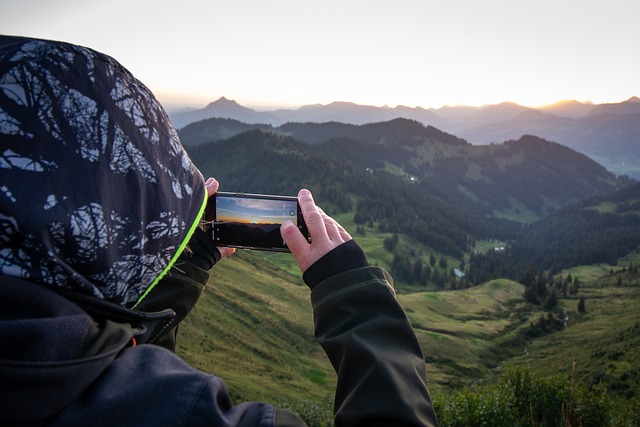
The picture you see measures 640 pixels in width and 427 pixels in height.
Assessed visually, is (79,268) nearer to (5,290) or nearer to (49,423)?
(5,290)

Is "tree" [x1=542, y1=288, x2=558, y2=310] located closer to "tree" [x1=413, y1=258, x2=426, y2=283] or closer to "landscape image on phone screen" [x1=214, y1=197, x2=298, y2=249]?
"tree" [x1=413, y1=258, x2=426, y2=283]

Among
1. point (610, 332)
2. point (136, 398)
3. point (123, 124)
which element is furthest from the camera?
point (610, 332)

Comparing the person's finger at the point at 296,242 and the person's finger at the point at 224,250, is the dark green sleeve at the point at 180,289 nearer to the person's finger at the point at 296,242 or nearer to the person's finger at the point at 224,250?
the person's finger at the point at 224,250

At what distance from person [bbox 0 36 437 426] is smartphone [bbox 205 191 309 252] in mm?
1707

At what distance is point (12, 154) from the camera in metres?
1.69

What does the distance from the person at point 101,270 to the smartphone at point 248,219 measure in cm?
171

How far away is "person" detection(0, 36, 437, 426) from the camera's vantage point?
→ 1.62 metres

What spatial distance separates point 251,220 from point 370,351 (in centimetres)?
242

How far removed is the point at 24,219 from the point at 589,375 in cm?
7144

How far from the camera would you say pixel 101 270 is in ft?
6.41

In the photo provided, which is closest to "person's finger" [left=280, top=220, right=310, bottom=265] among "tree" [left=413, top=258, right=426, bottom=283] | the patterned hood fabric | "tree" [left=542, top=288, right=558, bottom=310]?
the patterned hood fabric

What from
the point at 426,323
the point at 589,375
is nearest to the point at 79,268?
the point at 589,375

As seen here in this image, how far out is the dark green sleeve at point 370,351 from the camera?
2.19 metres

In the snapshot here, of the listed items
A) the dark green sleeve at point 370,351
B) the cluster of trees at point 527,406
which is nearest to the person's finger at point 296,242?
the dark green sleeve at point 370,351
